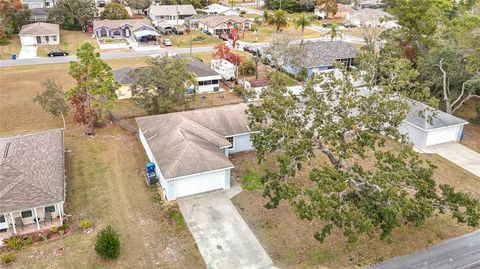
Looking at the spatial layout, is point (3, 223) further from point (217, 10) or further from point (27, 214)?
point (217, 10)

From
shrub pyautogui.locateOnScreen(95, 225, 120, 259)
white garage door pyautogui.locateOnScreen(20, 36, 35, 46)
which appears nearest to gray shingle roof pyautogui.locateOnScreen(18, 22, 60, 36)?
white garage door pyautogui.locateOnScreen(20, 36, 35, 46)

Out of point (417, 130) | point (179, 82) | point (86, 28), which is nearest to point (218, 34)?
point (86, 28)

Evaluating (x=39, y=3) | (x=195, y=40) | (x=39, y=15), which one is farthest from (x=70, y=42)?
(x=39, y=3)

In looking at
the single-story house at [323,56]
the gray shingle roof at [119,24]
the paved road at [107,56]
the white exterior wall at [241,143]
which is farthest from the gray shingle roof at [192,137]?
the gray shingle roof at [119,24]

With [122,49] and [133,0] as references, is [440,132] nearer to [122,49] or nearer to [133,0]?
[122,49]

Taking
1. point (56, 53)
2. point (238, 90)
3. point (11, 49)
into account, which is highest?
point (56, 53)

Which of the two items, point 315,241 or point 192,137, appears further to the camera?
point 192,137

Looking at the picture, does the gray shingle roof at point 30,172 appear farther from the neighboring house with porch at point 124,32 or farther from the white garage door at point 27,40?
the white garage door at point 27,40
